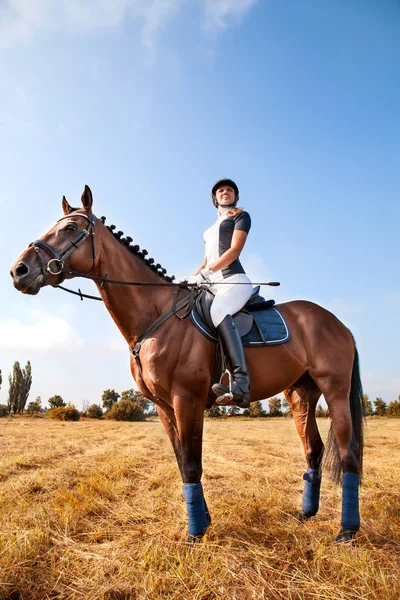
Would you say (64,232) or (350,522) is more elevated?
(64,232)

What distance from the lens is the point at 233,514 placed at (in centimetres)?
410

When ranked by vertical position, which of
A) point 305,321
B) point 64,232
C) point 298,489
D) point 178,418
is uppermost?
point 64,232

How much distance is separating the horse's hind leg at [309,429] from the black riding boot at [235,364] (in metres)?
1.39

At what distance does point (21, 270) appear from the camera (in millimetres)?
3443

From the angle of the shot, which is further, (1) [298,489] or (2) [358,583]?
(1) [298,489]

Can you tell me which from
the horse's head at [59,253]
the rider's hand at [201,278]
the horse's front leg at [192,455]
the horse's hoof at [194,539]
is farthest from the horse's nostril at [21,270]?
the horse's hoof at [194,539]

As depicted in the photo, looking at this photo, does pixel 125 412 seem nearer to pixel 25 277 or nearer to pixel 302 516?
pixel 302 516

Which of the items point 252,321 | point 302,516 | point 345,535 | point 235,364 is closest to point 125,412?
point 302,516

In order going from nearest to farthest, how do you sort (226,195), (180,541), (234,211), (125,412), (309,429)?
(180,541), (234,211), (226,195), (309,429), (125,412)

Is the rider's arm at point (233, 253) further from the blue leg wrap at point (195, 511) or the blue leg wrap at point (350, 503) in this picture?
the blue leg wrap at point (350, 503)

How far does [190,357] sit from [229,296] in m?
0.86

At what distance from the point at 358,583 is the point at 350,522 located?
118cm

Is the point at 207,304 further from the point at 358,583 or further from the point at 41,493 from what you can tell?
the point at 41,493

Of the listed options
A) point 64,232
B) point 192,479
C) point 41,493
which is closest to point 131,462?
point 41,493
